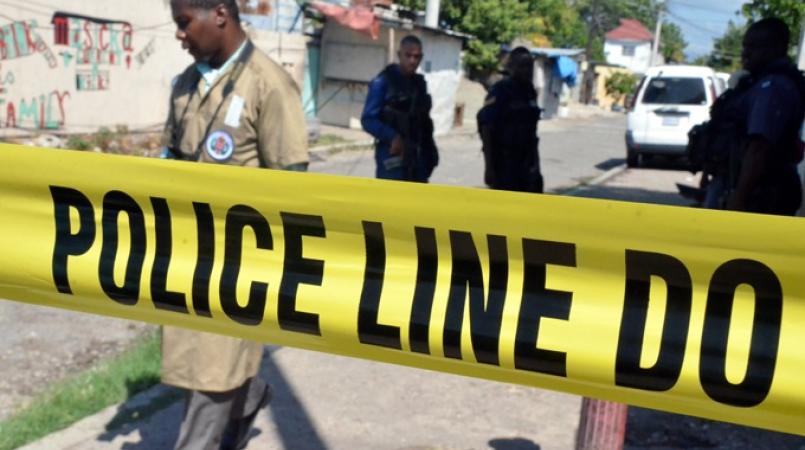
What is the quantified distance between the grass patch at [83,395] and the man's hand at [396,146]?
6.55ft

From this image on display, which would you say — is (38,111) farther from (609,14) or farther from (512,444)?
(609,14)

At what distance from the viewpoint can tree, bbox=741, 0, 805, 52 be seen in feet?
30.8

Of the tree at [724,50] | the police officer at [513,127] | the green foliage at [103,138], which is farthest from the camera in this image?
the tree at [724,50]

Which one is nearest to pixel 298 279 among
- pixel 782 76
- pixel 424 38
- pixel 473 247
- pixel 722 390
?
pixel 473 247

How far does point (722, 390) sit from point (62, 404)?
3287 mm

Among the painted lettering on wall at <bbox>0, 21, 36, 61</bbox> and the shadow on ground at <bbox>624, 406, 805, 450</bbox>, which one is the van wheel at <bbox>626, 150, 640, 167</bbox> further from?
the shadow on ground at <bbox>624, 406, 805, 450</bbox>

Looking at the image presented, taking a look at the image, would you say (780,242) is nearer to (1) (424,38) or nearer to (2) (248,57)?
(2) (248,57)

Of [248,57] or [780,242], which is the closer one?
[780,242]

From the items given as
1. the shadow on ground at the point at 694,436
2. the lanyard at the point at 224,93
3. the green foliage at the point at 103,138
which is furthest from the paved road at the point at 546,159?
the lanyard at the point at 224,93

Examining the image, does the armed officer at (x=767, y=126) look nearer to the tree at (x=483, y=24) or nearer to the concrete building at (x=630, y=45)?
the tree at (x=483, y=24)

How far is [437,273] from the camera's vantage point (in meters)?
2.51

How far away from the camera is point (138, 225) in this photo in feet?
9.29

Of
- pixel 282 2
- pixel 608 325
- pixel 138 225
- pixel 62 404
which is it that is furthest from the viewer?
pixel 282 2

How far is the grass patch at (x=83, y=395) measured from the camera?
165 inches
